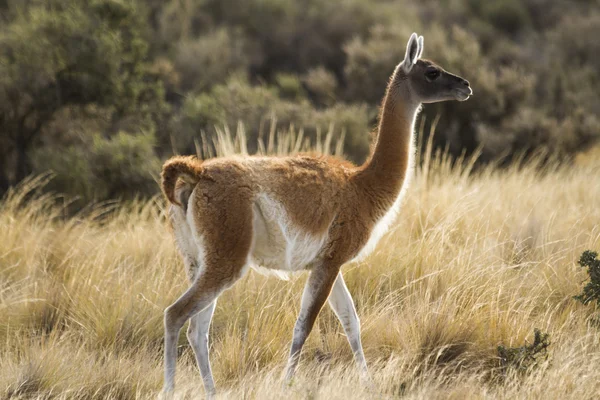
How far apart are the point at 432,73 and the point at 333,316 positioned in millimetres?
1768

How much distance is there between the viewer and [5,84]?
8938mm

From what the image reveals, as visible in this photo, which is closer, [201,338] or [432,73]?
[201,338]

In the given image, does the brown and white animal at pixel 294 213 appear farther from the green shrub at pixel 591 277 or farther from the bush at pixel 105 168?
the bush at pixel 105 168

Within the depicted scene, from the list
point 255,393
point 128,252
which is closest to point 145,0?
point 128,252

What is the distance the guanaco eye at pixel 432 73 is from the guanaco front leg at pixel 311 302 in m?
1.44

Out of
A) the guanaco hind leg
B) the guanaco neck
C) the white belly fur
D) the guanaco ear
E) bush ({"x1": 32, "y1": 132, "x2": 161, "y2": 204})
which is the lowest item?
bush ({"x1": 32, "y1": 132, "x2": 161, "y2": 204})

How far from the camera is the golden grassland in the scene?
4.55m

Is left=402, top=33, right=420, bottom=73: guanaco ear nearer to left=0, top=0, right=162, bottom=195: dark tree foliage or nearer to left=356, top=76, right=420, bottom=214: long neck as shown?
left=356, top=76, right=420, bottom=214: long neck

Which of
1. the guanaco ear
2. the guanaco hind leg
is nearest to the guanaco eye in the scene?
the guanaco ear

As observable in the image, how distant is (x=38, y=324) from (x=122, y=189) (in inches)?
152

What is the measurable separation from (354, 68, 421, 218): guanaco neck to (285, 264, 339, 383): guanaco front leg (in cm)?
51

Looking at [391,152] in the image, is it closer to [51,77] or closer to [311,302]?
[311,302]

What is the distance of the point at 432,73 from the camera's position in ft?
16.9

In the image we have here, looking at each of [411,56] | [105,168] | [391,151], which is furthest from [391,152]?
[105,168]
